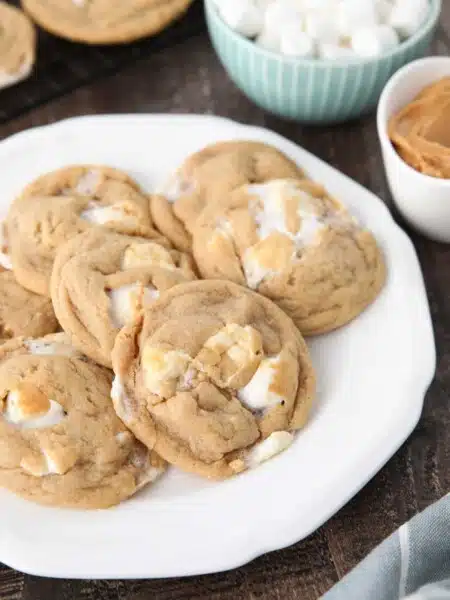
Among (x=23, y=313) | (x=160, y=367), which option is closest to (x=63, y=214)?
(x=23, y=313)

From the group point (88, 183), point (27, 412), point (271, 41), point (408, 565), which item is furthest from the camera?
point (271, 41)

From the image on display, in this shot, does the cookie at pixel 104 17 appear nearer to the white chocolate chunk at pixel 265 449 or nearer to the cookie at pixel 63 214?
the cookie at pixel 63 214

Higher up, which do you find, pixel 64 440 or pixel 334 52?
pixel 334 52

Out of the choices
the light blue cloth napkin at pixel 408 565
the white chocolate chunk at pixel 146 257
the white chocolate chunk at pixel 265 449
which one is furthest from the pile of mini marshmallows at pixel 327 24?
the light blue cloth napkin at pixel 408 565

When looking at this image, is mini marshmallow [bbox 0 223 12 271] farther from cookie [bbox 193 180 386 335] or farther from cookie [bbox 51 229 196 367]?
cookie [bbox 193 180 386 335]

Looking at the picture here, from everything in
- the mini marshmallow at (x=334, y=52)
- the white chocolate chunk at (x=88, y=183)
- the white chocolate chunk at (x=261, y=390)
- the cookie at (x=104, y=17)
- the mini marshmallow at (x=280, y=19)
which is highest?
the mini marshmallow at (x=280, y=19)

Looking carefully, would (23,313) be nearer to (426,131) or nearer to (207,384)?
(207,384)

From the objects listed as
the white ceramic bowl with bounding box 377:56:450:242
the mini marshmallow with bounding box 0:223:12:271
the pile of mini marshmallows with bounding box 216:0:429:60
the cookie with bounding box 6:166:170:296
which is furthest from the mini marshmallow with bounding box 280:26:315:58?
the mini marshmallow with bounding box 0:223:12:271
